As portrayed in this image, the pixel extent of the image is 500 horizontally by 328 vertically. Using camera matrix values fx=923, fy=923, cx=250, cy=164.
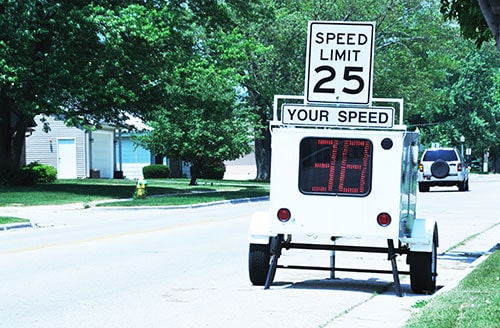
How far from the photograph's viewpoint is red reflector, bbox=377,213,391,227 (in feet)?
34.8

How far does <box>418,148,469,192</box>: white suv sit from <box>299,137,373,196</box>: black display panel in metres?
30.1

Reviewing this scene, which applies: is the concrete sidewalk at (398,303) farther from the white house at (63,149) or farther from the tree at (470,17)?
the white house at (63,149)

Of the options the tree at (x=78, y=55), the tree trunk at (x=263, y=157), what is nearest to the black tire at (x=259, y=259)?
the tree at (x=78, y=55)

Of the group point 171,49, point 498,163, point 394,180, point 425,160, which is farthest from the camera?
point 498,163

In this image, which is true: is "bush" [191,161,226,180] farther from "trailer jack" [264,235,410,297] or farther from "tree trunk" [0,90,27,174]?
"trailer jack" [264,235,410,297]

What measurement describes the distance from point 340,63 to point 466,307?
3.88 meters

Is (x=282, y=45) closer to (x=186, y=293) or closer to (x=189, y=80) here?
(x=189, y=80)

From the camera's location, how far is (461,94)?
8894 centimetres

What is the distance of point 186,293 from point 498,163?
99087mm

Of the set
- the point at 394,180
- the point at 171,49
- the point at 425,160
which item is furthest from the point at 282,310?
the point at 425,160

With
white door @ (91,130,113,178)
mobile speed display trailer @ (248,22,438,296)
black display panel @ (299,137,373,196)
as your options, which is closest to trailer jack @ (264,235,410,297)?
mobile speed display trailer @ (248,22,438,296)

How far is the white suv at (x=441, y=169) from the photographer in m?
40.7

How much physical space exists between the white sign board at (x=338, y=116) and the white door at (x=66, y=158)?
47281mm

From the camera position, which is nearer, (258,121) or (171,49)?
(171,49)
